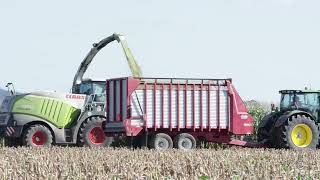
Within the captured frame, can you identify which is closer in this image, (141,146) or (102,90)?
(141,146)

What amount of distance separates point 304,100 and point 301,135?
2.98 ft

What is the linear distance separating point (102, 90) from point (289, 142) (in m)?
4.89

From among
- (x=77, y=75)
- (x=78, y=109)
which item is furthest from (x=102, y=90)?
(x=77, y=75)

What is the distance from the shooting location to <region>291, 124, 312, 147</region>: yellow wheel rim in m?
18.3

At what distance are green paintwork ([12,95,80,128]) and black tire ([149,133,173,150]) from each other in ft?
8.77

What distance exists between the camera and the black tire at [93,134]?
1906 cm

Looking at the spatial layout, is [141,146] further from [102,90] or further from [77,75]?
[77,75]

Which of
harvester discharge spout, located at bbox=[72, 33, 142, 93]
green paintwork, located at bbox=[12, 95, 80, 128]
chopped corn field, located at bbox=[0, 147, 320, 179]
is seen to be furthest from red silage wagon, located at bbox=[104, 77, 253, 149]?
chopped corn field, located at bbox=[0, 147, 320, 179]

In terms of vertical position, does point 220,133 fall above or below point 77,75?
below

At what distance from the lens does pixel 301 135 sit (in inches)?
722

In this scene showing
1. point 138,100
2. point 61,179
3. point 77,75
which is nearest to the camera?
point 61,179

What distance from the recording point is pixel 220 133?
1836cm

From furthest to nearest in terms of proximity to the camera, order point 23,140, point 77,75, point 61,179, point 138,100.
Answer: point 77,75 → point 23,140 → point 138,100 → point 61,179

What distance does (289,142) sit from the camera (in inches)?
714
